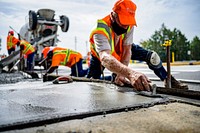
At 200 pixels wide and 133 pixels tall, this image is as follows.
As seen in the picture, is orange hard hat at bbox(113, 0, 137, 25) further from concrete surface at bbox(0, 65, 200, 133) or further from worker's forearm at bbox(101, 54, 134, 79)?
concrete surface at bbox(0, 65, 200, 133)

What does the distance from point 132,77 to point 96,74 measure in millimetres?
1510

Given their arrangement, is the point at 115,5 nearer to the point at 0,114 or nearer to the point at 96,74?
the point at 96,74

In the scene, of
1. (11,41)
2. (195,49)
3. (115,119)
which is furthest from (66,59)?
(195,49)

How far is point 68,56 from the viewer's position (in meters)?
4.84

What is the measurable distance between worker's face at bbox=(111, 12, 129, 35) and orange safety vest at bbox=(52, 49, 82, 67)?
8.18 ft

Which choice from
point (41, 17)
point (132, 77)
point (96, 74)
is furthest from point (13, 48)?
point (132, 77)

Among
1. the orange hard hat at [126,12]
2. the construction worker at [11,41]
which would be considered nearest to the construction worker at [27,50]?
the construction worker at [11,41]

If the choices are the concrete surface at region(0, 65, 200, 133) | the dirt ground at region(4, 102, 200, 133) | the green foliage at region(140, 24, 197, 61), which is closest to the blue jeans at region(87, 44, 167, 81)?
the concrete surface at region(0, 65, 200, 133)

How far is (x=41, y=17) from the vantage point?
10820 mm

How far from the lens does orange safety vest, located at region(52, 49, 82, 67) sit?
465 centimetres

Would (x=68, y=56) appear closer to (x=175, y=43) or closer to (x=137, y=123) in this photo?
(x=137, y=123)

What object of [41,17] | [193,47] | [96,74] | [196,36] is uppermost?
[196,36]

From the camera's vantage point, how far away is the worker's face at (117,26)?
2370 millimetres

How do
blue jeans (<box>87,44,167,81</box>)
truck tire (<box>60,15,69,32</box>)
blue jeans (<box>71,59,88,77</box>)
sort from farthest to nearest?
truck tire (<box>60,15,69,32</box>), blue jeans (<box>71,59,88,77</box>), blue jeans (<box>87,44,167,81</box>)
